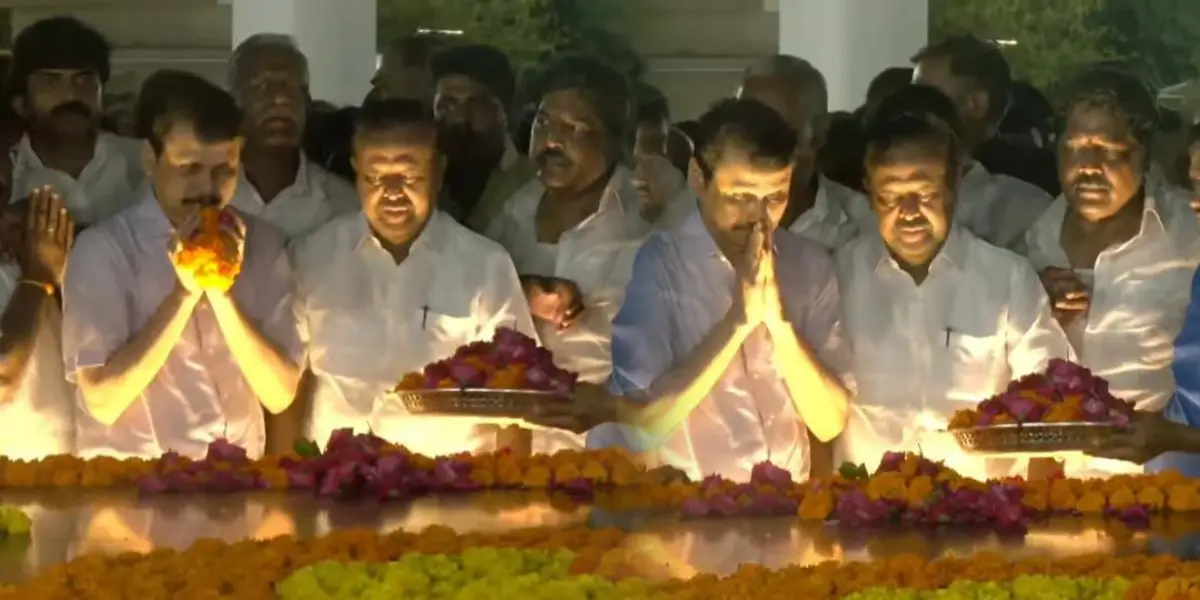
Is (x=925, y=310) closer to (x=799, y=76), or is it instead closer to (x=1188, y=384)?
(x=1188, y=384)

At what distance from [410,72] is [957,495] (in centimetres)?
267

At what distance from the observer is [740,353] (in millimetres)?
5148

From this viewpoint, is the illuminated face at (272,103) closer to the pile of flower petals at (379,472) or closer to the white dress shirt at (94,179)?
the white dress shirt at (94,179)

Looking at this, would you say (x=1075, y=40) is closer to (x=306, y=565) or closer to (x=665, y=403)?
(x=665, y=403)

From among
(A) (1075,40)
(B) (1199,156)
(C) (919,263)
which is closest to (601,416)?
(C) (919,263)

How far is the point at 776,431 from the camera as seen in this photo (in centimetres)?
517

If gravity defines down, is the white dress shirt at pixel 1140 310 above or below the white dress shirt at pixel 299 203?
below

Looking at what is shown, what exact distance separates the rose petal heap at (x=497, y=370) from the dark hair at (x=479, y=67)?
1256 millimetres

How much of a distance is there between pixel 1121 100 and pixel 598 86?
1.42 meters

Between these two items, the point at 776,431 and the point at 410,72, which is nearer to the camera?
the point at 776,431

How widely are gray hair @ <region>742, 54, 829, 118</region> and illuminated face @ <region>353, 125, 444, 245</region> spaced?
1.03 m

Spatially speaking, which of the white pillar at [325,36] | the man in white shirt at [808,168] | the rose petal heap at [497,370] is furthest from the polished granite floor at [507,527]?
the white pillar at [325,36]

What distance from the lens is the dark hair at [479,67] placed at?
5.91m

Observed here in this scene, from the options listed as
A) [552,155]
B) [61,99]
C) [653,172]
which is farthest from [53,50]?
[653,172]
